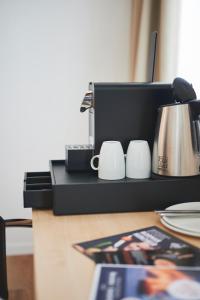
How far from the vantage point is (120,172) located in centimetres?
116

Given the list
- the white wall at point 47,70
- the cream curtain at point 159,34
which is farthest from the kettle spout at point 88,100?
the white wall at point 47,70

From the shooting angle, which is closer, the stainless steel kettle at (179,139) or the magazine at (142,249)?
the magazine at (142,249)

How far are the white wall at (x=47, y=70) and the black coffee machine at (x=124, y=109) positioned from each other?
3.94 feet

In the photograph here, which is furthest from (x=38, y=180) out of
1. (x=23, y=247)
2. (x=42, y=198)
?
(x=23, y=247)

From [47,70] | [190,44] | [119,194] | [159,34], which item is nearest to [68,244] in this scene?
[119,194]

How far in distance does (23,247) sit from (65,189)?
166cm

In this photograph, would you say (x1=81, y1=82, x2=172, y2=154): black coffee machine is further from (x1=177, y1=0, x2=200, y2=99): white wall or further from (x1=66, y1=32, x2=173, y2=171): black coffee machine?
(x1=177, y1=0, x2=200, y2=99): white wall

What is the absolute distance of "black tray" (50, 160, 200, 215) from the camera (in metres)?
1.08

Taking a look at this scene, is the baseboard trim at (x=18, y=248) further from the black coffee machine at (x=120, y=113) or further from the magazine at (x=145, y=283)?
the magazine at (x=145, y=283)

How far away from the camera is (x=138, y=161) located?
3.83 ft

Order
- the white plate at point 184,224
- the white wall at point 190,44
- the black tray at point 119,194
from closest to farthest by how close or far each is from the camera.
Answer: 1. the white plate at point 184,224
2. the black tray at point 119,194
3. the white wall at point 190,44

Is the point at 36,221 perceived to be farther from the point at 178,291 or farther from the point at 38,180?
the point at 178,291

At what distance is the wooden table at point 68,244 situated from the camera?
0.68m

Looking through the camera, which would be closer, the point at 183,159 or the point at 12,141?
the point at 183,159
